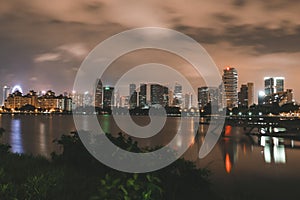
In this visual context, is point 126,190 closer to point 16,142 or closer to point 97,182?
point 97,182

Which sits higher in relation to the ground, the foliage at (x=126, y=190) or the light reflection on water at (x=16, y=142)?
the foliage at (x=126, y=190)

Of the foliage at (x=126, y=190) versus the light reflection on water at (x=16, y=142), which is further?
the light reflection on water at (x=16, y=142)

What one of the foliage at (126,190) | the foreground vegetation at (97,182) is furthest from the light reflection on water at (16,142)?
the foliage at (126,190)

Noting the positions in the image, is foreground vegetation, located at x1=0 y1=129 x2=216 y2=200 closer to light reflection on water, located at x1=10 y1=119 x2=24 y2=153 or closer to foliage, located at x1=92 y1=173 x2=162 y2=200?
foliage, located at x1=92 y1=173 x2=162 y2=200

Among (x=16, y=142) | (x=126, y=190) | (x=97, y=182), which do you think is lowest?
(x=16, y=142)

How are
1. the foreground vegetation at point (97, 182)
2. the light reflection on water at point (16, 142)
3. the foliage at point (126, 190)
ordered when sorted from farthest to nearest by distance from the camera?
the light reflection on water at point (16, 142) → the foreground vegetation at point (97, 182) → the foliage at point (126, 190)

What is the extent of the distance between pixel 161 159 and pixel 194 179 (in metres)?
1.01

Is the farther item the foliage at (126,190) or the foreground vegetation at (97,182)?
the foreground vegetation at (97,182)

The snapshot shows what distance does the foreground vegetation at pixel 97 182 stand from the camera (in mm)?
4937

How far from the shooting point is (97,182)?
7.22m

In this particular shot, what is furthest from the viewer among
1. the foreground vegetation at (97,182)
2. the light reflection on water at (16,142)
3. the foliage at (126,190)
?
the light reflection on water at (16,142)

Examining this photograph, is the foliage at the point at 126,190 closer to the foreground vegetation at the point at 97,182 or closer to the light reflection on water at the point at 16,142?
the foreground vegetation at the point at 97,182

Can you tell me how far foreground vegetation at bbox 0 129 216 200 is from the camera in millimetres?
4937

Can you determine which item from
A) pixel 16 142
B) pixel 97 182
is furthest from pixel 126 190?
pixel 16 142
